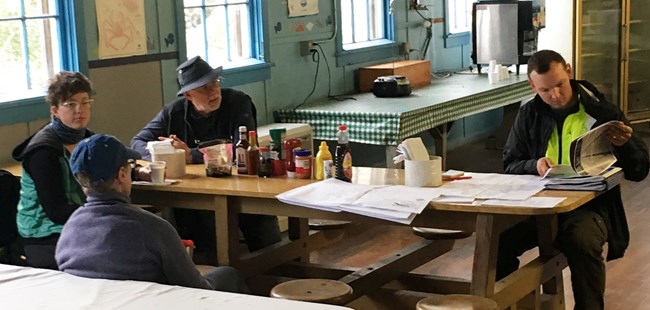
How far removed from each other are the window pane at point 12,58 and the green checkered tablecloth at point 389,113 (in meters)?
2.16

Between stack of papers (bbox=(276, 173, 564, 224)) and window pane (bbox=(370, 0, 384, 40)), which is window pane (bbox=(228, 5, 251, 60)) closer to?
window pane (bbox=(370, 0, 384, 40))

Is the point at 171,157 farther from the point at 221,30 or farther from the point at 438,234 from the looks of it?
the point at 221,30

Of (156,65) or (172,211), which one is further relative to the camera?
(156,65)

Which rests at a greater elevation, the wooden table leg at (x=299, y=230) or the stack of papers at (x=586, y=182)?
the stack of papers at (x=586, y=182)

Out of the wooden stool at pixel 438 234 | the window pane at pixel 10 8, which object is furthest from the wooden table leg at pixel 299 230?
the window pane at pixel 10 8

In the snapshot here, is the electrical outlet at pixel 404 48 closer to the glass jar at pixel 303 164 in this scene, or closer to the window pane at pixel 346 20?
the window pane at pixel 346 20

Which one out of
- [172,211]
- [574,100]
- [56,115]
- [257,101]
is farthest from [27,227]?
[257,101]

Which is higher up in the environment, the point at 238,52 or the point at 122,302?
the point at 238,52

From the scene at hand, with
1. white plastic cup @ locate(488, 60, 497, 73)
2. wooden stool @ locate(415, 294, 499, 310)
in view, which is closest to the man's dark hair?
wooden stool @ locate(415, 294, 499, 310)

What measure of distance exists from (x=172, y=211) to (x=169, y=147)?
1.96 ft

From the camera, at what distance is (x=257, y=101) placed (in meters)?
6.96

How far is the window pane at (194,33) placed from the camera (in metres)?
6.51

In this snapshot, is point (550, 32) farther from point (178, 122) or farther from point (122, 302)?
point (122, 302)

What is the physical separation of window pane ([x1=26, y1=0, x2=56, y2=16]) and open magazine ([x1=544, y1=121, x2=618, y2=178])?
2924mm
